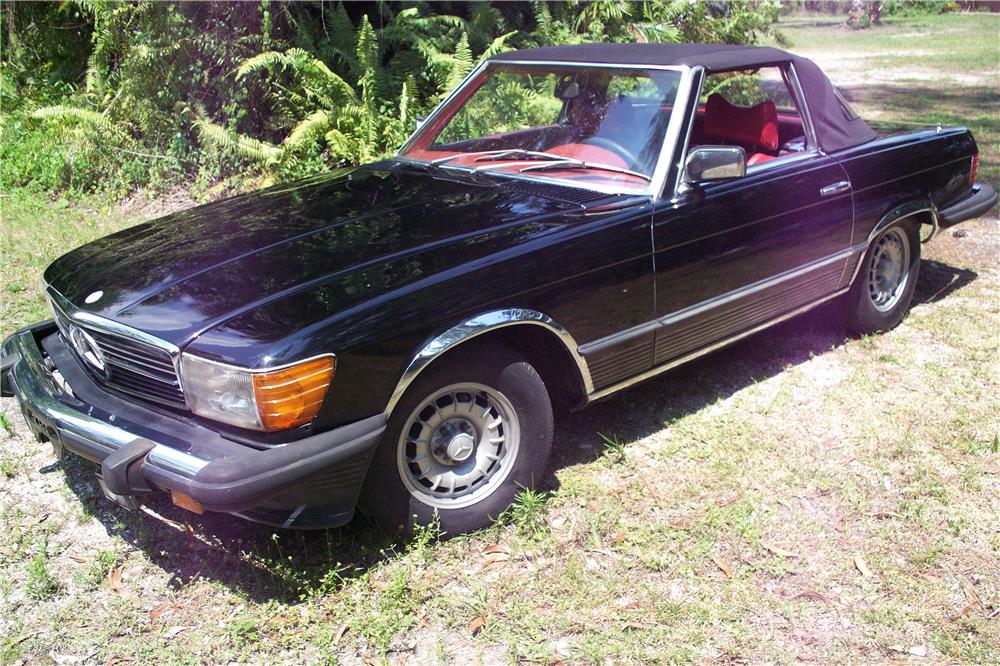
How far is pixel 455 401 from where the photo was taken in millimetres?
3164

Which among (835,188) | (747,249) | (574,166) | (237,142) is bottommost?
(747,249)

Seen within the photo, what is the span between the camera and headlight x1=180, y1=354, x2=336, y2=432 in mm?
2625

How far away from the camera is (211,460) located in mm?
2645

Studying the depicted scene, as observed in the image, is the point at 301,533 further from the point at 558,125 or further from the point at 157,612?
the point at 558,125

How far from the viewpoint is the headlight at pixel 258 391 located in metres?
2.62

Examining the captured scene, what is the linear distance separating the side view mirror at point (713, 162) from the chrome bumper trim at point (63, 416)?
2318mm

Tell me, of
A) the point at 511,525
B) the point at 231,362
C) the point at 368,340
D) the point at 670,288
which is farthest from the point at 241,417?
the point at 670,288

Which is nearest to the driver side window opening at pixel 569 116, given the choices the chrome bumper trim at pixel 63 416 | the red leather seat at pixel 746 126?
the red leather seat at pixel 746 126

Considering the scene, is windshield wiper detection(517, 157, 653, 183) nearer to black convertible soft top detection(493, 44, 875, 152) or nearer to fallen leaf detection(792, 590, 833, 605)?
black convertible soft top detection(493, 44, 875, 152)

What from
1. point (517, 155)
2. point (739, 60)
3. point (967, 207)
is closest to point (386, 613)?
point (517, 155)

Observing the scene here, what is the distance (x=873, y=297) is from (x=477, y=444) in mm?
2934

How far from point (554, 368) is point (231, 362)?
1396mm

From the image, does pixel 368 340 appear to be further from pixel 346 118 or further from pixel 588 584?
pixel 346 118

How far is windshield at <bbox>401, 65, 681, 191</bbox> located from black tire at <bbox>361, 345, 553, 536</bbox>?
1063 mm
